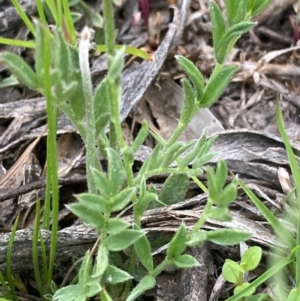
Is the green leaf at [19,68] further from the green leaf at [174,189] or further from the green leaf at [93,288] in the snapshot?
the green leaf at [174,189]

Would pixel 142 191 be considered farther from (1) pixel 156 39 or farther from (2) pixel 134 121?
(1) pixel 156 39

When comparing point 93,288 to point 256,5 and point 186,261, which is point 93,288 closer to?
point 186,261

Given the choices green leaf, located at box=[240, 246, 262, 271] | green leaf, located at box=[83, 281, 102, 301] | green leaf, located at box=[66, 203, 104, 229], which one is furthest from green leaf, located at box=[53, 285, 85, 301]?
green leaf, located at box=[240, 246, 262, 271]

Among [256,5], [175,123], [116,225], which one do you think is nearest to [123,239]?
[116,225]

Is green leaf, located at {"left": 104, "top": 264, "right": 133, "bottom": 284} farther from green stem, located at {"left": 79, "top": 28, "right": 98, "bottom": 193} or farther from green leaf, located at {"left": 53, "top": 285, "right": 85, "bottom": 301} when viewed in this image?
green stem, located at {"left": 79, "top": 28, "right": 98, "bottom": 193}

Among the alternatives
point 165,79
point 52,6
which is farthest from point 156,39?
point 52,6

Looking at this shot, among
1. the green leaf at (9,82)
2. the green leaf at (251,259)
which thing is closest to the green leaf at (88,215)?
the green leaf at (251,259)
